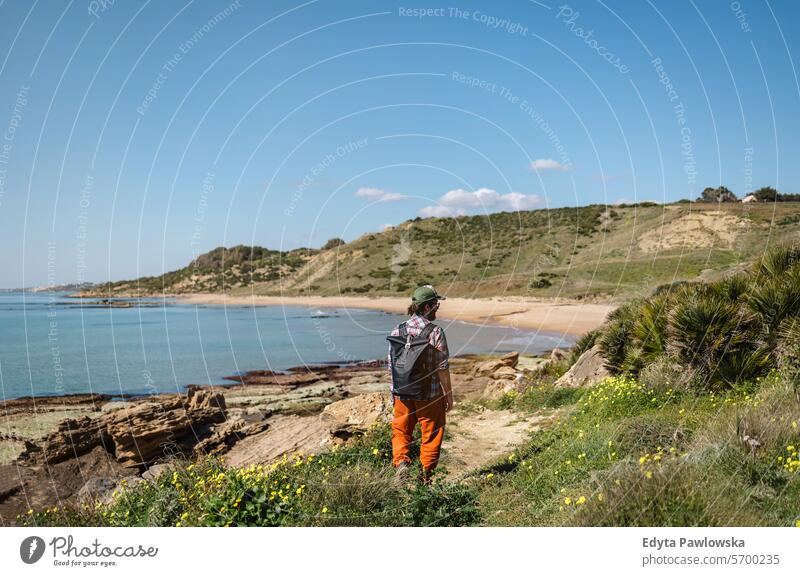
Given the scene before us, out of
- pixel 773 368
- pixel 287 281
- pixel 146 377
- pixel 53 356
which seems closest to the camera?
pixel 773 368

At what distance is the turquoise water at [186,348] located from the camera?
21.4 m

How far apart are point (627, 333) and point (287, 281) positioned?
2407 inches

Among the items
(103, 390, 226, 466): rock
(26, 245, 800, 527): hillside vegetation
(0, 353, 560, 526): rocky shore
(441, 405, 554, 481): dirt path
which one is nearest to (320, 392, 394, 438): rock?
(0, 353, 560, 526): rocky shore

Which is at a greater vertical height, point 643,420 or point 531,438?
point 643,420

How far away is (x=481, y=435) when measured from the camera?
32.4 ft

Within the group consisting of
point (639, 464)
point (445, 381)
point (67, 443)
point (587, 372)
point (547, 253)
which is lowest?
point (67, 443)

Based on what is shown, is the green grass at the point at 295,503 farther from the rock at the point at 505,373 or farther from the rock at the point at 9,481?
the rock at the point at 505,373

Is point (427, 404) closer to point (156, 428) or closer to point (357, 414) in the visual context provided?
point (357, 414)

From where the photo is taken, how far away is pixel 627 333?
35.2ft

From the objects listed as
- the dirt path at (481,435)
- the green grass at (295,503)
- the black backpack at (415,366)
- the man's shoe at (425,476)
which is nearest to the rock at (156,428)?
Result: the green grass at (295,503)

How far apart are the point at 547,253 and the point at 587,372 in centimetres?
4580

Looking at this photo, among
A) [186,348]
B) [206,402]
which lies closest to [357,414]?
[206,402]
